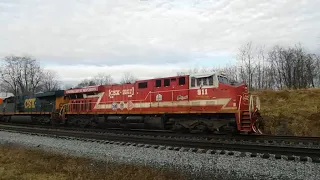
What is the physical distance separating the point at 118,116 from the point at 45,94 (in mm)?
9448

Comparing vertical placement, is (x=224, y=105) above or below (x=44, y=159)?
above

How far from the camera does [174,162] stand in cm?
795

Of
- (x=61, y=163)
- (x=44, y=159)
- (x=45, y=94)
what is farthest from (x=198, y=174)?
(x=45, y=94)

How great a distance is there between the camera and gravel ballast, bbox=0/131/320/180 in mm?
6531

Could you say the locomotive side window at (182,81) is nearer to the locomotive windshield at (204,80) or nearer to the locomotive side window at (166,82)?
the locomotive windshield at (204,80)

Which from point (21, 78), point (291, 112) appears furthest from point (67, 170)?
point (21, 78)

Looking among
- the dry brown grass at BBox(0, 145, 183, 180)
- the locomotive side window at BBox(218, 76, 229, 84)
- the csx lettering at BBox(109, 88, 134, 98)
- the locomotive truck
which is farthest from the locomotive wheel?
the locomotive side window at BBox(218, 76, 229, 84)

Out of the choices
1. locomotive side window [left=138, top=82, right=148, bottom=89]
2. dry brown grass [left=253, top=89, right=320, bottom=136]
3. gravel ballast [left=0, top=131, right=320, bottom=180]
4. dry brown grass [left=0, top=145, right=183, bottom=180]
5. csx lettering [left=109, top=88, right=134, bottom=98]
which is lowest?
dry brown grass [left=0, top=145, right=183, bottom=180]

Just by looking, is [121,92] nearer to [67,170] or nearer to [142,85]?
[142,85]

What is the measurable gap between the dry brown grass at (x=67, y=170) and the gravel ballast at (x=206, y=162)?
62 centimetres

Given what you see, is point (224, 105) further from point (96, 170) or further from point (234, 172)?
point (96, 170)

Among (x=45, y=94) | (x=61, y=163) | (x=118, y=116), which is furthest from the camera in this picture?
(x=45, y=94)

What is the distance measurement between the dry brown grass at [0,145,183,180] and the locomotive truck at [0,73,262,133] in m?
6.42

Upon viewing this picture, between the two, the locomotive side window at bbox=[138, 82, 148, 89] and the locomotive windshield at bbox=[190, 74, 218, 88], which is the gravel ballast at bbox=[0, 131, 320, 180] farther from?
the locomotive side window at bbox=[138, 82, 148, 89]
